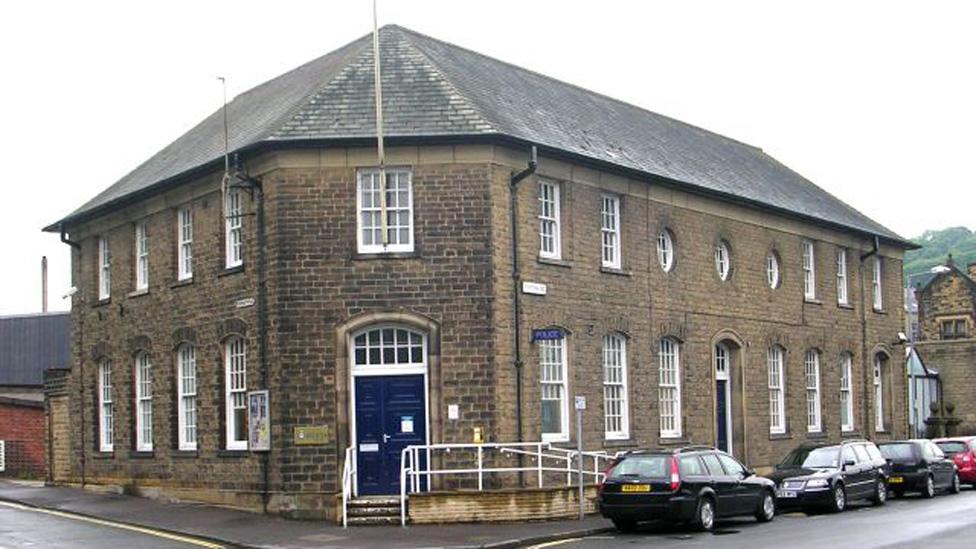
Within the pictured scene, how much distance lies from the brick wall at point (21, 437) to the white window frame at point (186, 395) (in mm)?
12901

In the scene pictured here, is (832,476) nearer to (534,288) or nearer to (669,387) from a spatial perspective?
(669,387)

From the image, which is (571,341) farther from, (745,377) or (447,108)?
(745,377)

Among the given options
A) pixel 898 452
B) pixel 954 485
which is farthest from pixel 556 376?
pixel 954 485

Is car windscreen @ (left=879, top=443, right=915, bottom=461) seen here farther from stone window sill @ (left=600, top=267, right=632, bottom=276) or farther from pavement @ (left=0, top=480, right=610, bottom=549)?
pavement @ (left=0, top=480, right=610, bottom=549)

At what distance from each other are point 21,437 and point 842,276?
25271 mm

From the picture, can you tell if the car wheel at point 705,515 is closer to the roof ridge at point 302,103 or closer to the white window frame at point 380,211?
the white window frame at point 380,211

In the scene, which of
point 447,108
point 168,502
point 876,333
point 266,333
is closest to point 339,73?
point 447,108

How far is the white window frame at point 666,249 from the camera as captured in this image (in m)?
30.6

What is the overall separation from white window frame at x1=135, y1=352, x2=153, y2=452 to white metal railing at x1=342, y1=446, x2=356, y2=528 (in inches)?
299

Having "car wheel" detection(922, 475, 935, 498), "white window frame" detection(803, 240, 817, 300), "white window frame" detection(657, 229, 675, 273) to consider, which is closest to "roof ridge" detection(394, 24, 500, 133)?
"white window frame" detection(657, 229, 675, 273)

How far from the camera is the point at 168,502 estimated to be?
28.3m

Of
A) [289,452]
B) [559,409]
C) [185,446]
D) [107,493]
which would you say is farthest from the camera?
[107,493]

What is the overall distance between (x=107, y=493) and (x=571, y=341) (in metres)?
12.0

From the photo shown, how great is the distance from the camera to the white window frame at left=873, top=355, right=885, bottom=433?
4100cm
